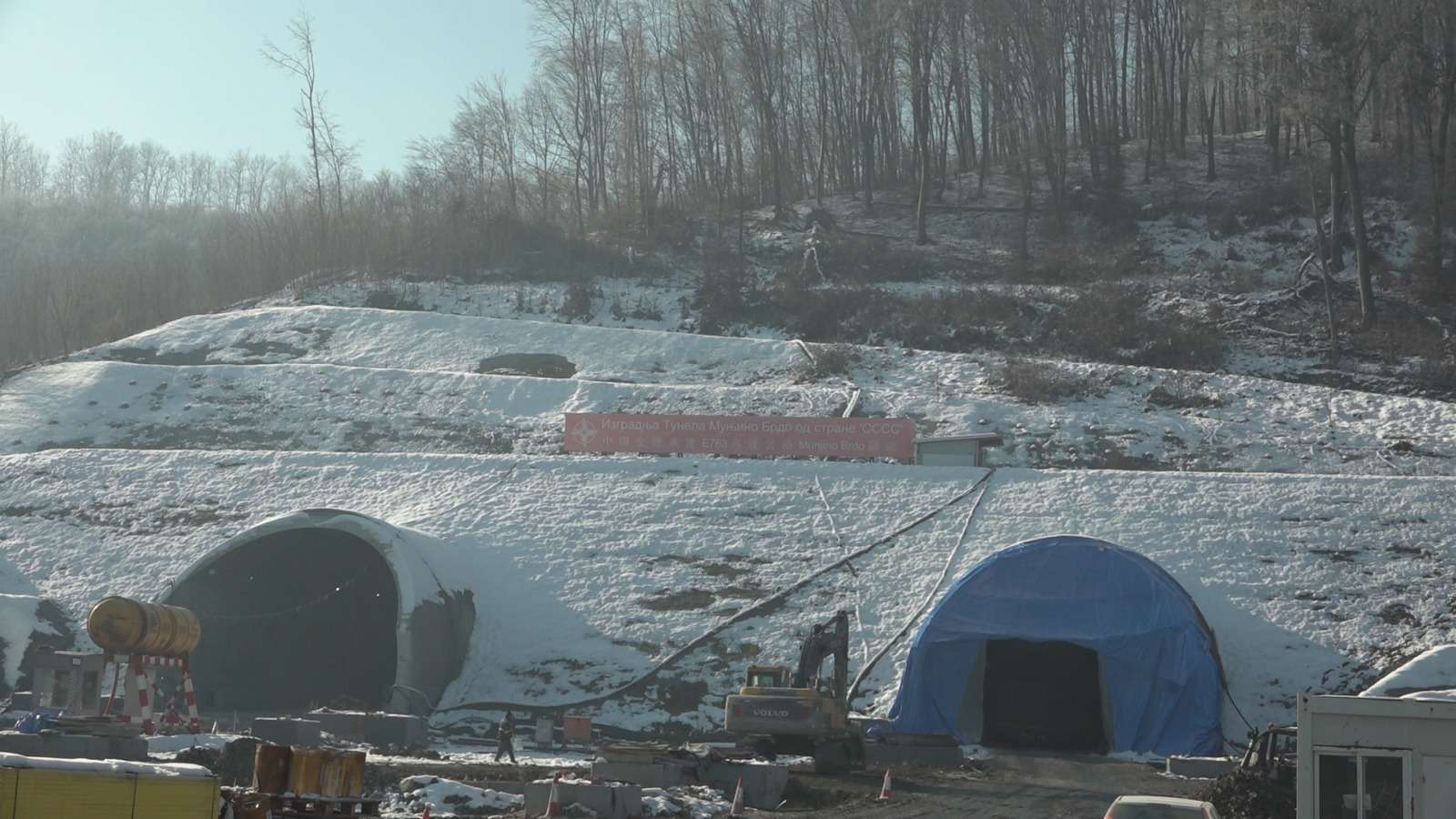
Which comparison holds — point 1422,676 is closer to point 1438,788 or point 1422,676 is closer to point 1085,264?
point 1438,788

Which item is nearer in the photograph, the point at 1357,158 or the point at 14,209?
the point at 1357,158

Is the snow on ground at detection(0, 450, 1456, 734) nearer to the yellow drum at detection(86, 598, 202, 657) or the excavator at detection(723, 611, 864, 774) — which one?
the excavator at detection(723, 611, 864, 774)

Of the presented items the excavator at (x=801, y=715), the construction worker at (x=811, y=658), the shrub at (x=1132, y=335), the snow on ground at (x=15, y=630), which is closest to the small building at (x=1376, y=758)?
the excavator at (x=801, y=715)

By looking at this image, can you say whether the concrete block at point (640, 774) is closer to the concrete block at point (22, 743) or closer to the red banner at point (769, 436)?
the concrete block at point (22, 743)

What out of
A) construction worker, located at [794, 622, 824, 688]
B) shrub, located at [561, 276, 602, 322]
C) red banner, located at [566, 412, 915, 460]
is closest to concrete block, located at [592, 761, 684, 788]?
construction worker, located at [794, 622, 824, 688]

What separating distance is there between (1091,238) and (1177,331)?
12.8 metres

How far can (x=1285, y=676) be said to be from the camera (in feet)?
74.3

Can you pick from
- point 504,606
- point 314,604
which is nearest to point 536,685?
point 504,606

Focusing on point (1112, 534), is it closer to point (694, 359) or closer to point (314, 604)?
point (314, 604)

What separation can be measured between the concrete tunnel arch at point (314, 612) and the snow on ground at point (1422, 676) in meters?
15.5

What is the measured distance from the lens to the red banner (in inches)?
1256

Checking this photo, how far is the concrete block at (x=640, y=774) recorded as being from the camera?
54.5ft

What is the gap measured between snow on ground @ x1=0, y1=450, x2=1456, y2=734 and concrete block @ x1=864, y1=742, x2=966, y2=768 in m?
2.63

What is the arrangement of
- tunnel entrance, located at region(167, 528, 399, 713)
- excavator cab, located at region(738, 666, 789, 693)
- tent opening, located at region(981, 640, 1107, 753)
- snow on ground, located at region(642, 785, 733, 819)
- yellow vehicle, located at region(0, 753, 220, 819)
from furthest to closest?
tunnel entrance, located at region(167, 528, 399, 713)
tent opening, located at region(981, 640, 1107, 753)
excavator cab, located at region(738, 666, 789, 693)
snow on ground, located at region(642, 785, 733, 819)
yellow vehicle, located at region(0, 753, 220, 819)
